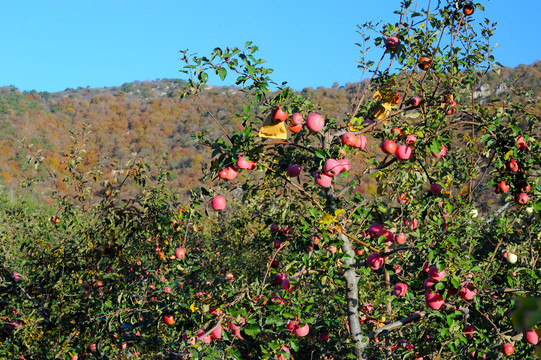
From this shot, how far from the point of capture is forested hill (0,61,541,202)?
1398 inches

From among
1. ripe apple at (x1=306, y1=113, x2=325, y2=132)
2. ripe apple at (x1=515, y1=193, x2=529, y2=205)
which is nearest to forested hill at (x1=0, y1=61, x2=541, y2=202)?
ripe apple at (x1=306, y1=113, x2=325, y2=132)

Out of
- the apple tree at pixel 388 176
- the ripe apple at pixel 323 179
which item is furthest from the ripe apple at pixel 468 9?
the ripe apple at pixel 323 179

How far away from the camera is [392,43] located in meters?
3.15

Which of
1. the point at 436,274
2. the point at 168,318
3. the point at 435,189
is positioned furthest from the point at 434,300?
the point at 168,318

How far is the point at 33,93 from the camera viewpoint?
56188mm

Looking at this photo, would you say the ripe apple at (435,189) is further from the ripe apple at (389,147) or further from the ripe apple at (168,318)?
the ripe apple at (168,318)

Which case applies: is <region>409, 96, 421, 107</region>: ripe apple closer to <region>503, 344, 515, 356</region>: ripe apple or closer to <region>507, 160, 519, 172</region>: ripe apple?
<region>507, 160, 519, 172</region>: ripe apple

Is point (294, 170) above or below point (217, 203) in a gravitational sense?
above

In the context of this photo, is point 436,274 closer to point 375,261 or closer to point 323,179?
point 375,261

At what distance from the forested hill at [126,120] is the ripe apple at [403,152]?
90.9 ft

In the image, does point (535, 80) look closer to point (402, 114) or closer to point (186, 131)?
point (186, 131)

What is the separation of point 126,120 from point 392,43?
158 feet

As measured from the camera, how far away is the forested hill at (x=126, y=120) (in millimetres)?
35500

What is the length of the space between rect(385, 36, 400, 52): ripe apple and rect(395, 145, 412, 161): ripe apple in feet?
2.40
